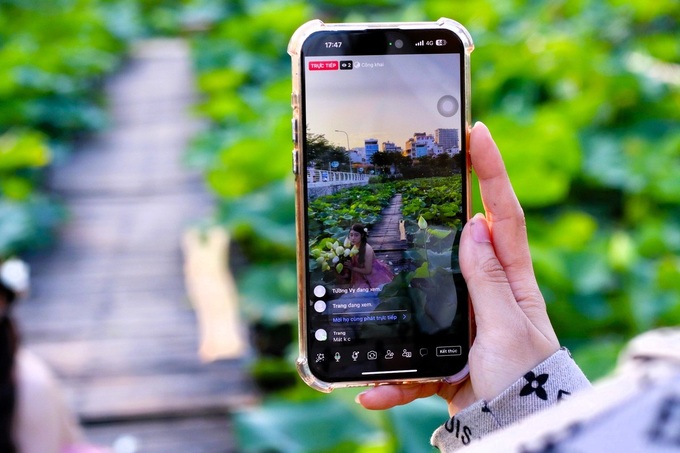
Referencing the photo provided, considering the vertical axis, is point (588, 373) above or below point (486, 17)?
below

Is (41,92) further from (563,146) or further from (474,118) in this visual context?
(563,146)

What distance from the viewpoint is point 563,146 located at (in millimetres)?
2578

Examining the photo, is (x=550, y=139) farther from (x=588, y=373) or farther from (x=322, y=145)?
(x=322, y=145)

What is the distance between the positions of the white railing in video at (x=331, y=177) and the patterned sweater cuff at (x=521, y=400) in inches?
9.0

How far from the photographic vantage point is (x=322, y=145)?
76 centimetres

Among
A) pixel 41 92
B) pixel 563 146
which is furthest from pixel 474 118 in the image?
pixel 41 92

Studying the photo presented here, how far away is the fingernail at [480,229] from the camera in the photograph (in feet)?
2.34

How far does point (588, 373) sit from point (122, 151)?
224 cm

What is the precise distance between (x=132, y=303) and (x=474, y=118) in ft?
4.51

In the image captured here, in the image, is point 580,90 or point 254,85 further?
point 254,85

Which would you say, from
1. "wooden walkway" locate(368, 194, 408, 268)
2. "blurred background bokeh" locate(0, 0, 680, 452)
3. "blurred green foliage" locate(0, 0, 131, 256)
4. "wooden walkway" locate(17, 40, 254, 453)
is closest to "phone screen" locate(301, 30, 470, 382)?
"wooden walkway" locate(368, 194, 408, 268)

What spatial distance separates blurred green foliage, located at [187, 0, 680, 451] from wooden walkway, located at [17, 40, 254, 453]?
0.20 meters

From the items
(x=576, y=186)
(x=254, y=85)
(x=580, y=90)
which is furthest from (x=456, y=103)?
(x=254, y=85)

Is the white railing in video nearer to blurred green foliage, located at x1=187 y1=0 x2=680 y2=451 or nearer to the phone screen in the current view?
the phone screen
